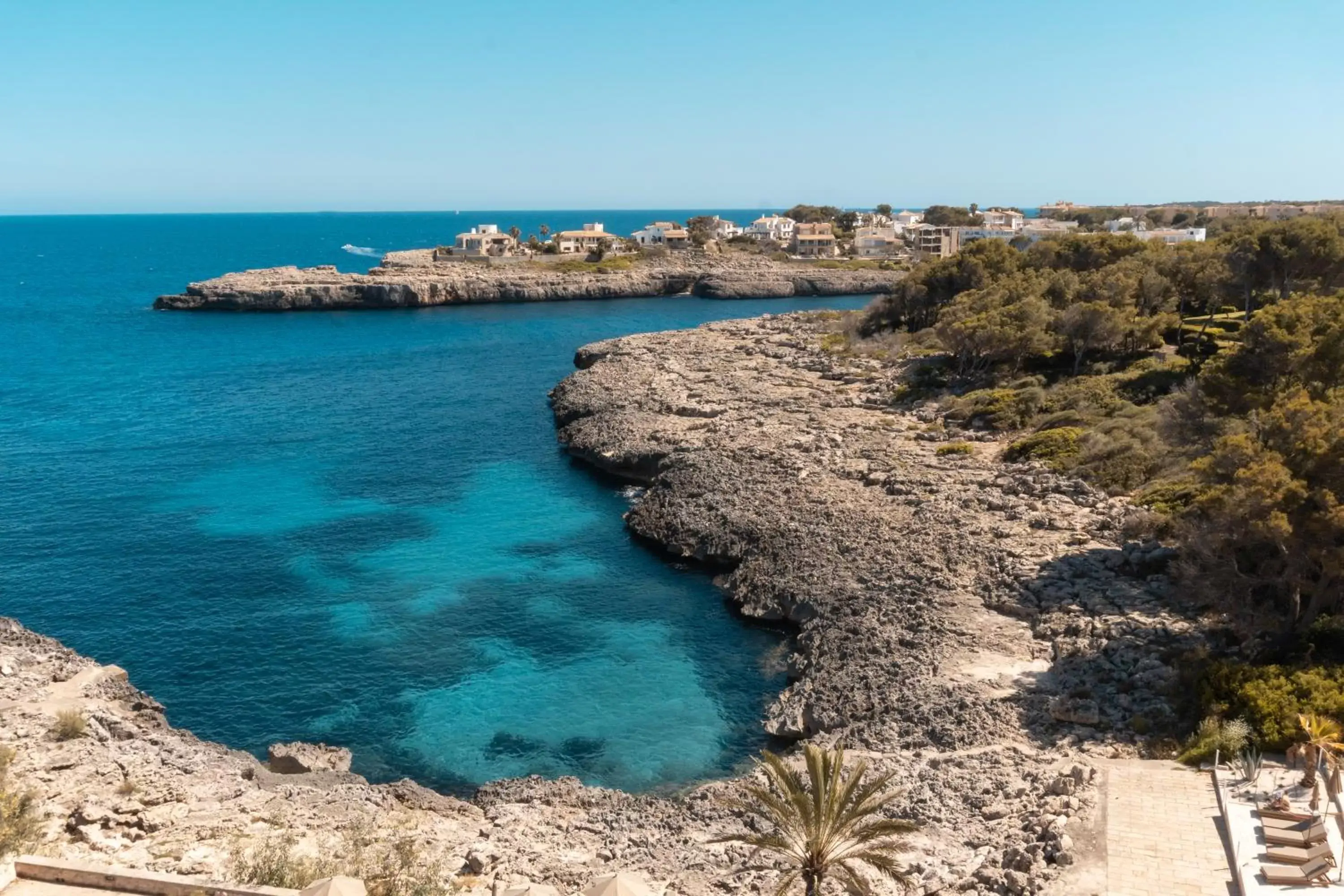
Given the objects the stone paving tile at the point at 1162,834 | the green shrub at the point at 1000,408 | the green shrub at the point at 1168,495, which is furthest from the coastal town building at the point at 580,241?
the stone paving tile at the point at 1162,834

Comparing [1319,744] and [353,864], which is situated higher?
[1319,744]

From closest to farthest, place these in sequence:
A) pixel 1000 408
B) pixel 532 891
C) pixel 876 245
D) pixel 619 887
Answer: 1. pixel 619 887
2. pixel 532 891
3. pixel 1000 408
4. pixel 876 245

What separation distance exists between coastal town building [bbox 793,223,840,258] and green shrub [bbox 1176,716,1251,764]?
15105 cm

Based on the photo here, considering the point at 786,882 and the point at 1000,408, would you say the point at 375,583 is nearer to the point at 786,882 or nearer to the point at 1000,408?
the point at 786,882

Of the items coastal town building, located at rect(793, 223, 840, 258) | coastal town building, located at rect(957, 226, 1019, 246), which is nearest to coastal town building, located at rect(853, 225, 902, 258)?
coastal town building, located at rect(793, 223, 840, 258)

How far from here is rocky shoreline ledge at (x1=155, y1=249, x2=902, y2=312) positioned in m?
130

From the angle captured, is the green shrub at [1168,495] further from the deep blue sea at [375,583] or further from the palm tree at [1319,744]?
the deep blue sea at [375,583]

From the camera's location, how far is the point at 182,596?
37375mm

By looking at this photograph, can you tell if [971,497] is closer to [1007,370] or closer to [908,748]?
[908,748]

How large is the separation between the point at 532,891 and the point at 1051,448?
117ft

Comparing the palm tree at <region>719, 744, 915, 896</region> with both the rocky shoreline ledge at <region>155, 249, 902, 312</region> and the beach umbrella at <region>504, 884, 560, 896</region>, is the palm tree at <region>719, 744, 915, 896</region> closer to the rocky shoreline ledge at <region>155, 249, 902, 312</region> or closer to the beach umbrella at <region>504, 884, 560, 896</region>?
the beach umbrella at <region>504, 884, 560, 896</region>

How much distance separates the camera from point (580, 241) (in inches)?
6875

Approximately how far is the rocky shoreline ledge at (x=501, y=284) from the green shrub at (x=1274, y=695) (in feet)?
352

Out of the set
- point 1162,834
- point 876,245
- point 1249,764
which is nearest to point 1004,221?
point 876,245
